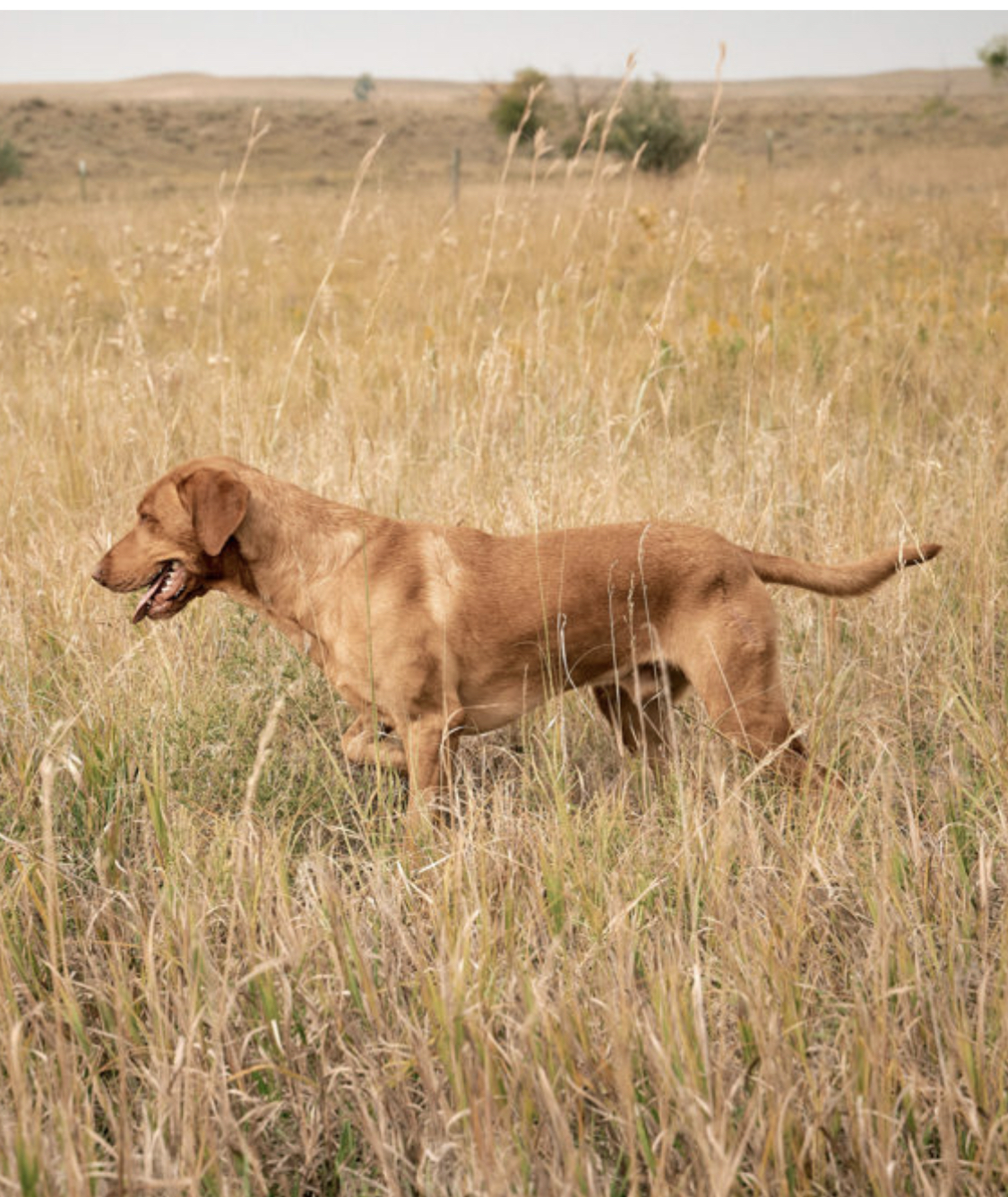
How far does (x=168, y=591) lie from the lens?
3.22 metres

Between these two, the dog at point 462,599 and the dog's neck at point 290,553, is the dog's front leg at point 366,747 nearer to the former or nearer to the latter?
the dog at point 462,599

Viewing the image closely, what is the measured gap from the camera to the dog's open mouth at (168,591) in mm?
3205

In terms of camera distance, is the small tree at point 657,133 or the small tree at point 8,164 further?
the small tree at point 8,164

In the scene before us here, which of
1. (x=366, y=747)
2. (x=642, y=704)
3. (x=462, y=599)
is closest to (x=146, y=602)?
(x=366, y=747)

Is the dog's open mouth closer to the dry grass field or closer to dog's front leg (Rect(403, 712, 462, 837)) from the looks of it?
the dry grass field

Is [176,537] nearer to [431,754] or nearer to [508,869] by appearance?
[431,754]

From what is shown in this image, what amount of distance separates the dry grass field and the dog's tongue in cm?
19

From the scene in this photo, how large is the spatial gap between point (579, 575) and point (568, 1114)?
1.60 m

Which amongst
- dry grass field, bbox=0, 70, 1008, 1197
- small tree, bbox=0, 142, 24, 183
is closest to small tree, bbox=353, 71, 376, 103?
small tree, bbox=0, 142, 24, 183

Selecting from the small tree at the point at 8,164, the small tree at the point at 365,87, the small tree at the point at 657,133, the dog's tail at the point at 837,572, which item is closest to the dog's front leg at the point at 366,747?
the dog's tail at the point at 837,572

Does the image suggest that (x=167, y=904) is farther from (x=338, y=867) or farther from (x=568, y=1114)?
(x=568, y=1114)

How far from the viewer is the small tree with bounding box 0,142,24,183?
1228 inches

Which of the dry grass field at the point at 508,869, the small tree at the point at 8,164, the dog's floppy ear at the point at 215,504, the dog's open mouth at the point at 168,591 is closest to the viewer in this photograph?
the dry grass field at the point at 508,869

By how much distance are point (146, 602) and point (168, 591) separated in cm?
7
